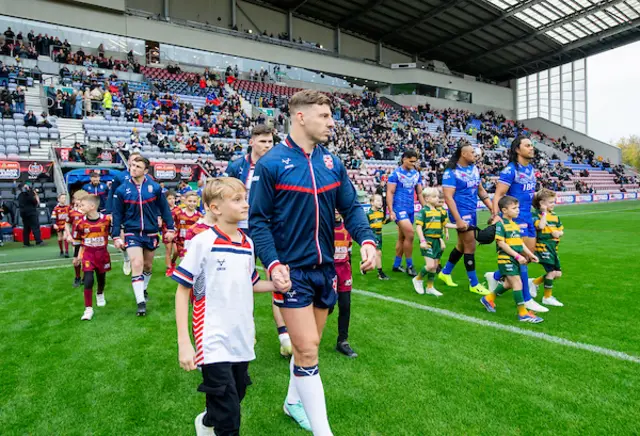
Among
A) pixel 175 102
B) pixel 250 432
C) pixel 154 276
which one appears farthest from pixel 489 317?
pixel 175 102

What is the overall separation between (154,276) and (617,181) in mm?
42994

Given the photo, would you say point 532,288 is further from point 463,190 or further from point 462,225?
point 463,190

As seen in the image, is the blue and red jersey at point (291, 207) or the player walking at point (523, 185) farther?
the player walking at point (523, 185)

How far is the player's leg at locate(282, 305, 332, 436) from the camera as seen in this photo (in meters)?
2.32

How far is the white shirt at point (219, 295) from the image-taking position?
88.3 inches

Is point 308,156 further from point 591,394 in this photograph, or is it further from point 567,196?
point 567,196

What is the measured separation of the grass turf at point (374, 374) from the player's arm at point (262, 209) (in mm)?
1318

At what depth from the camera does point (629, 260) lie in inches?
331

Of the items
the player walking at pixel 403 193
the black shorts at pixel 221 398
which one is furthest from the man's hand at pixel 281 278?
the player walking at pixel 403 193

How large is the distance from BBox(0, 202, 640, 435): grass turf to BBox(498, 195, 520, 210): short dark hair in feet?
4.43

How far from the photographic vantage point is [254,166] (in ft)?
13.7

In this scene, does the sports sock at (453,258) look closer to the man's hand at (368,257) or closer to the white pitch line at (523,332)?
the white pitch line at (523,332)

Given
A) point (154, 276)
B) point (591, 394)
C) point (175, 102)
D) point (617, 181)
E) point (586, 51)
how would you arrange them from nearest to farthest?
1. point (591, 394)
2. point (154, 276)
3. point (175, 102)
4. point (617, 181)
5. point (586, 51)

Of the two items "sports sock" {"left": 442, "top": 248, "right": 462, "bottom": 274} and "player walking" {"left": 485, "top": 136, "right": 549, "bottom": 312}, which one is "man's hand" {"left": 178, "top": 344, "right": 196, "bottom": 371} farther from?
"sports sock" {"left": 442, "top": 248, "right": 462, "bottom": 274}
